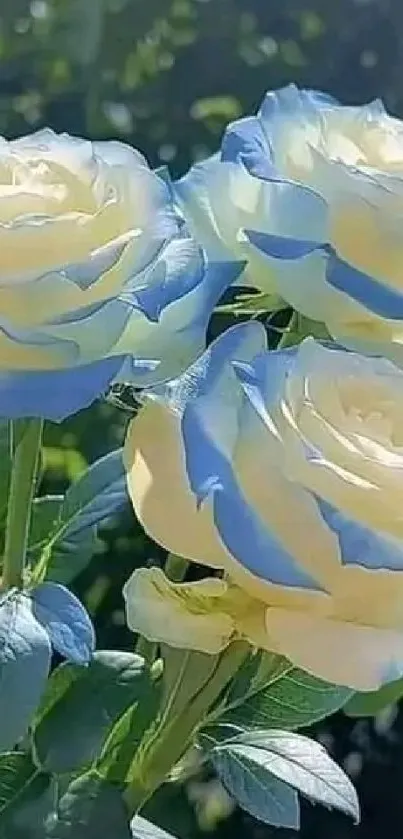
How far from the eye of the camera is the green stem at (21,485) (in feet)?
1.03

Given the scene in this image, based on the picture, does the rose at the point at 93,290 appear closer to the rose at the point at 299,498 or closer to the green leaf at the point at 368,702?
the rose at the point at 299,498

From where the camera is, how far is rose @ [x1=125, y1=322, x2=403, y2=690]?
10.6 inches

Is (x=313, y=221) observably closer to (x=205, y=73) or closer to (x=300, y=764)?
(x=300, y=764)

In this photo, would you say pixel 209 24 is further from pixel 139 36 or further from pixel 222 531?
pixel 222 531

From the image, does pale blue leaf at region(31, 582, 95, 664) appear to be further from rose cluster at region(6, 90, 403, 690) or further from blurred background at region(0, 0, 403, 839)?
blurred background at region(0, 0, 403, 839)

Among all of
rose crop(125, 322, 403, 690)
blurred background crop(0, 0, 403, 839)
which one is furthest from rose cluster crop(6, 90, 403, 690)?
blurred background crop(0, 0, 403, 839)

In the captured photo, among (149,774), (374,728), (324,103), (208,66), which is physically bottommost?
(374,728)

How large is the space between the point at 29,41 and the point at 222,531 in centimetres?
68

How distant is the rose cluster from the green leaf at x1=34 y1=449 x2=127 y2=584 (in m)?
0.05

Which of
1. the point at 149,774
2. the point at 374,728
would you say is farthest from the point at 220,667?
the point at 374,728

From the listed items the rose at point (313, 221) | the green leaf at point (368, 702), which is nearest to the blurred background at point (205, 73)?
the green leaf at point (368, 702)

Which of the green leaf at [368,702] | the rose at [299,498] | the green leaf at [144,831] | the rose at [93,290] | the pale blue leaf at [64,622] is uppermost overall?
the rose at [93,290]

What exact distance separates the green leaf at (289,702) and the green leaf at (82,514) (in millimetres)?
47

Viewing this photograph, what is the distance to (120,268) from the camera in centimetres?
29
